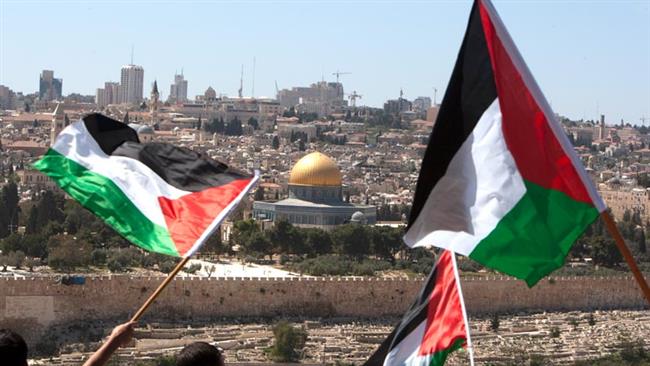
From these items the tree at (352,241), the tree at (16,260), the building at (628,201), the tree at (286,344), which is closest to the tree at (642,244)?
the tree at (352,241)

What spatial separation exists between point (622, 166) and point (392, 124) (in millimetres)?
49934

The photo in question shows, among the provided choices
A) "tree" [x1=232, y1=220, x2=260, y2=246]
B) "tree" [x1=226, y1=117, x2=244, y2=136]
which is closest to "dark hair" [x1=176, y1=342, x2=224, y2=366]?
"tree" [x1=232, y1=220, x2=260, y2=246]

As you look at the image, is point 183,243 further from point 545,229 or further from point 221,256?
point 221,256

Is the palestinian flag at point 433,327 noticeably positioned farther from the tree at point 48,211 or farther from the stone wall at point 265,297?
the tree at point 48,211

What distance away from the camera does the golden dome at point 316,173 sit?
6131 cm

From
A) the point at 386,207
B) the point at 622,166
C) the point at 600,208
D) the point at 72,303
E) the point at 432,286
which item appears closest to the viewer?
the point at 600,208

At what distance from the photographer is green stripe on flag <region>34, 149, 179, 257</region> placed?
7668 millimetres

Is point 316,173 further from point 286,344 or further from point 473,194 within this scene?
point 473,194

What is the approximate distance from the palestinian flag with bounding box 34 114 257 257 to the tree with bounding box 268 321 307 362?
2356 cm

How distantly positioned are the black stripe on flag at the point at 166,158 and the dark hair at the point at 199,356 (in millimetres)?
2722

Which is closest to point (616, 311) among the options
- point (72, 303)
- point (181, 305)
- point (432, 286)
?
point (181, 305)

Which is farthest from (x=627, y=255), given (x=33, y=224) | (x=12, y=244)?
(x=33, y=224)

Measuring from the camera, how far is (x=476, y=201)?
662 centimetres

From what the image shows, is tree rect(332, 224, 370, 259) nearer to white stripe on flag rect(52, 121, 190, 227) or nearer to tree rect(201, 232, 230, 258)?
tree rect(201, 232, 230, 258)
